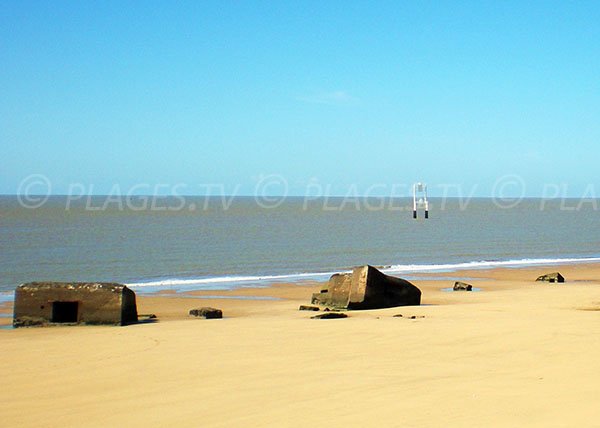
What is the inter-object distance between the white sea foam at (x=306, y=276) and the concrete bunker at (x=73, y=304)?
1169cm

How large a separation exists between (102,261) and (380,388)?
32.0 meters

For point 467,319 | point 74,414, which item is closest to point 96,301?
point 467,319

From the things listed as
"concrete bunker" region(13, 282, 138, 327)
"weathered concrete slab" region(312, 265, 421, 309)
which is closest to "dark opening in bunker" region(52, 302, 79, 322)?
"concrete bunker" region(13, 282, 138, 327)

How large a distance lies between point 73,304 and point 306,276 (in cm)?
1680

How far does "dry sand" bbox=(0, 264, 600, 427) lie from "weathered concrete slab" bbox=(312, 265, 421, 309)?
2983mm

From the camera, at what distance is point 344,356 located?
9.32m

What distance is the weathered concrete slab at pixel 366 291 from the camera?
16.7 metres

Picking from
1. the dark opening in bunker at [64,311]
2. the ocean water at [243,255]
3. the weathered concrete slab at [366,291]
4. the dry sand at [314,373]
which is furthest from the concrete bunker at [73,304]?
the ocean water at [243,255]

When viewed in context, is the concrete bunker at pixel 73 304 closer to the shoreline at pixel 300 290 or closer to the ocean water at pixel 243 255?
the shoreline at pixel 300 290

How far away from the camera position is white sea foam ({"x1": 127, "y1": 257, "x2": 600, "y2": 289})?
27.4 metres

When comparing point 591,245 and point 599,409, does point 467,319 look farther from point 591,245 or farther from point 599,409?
point 591,245

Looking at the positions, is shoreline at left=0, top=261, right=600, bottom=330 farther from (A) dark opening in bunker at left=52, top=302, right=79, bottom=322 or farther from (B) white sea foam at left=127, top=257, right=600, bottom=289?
(A) dark opening in bunker at left=52, top=302, right=79, bottom=322

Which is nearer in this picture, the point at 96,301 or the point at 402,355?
the point at 402,355

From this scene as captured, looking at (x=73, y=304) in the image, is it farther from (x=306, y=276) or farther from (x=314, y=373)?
(x=306, y=276)
